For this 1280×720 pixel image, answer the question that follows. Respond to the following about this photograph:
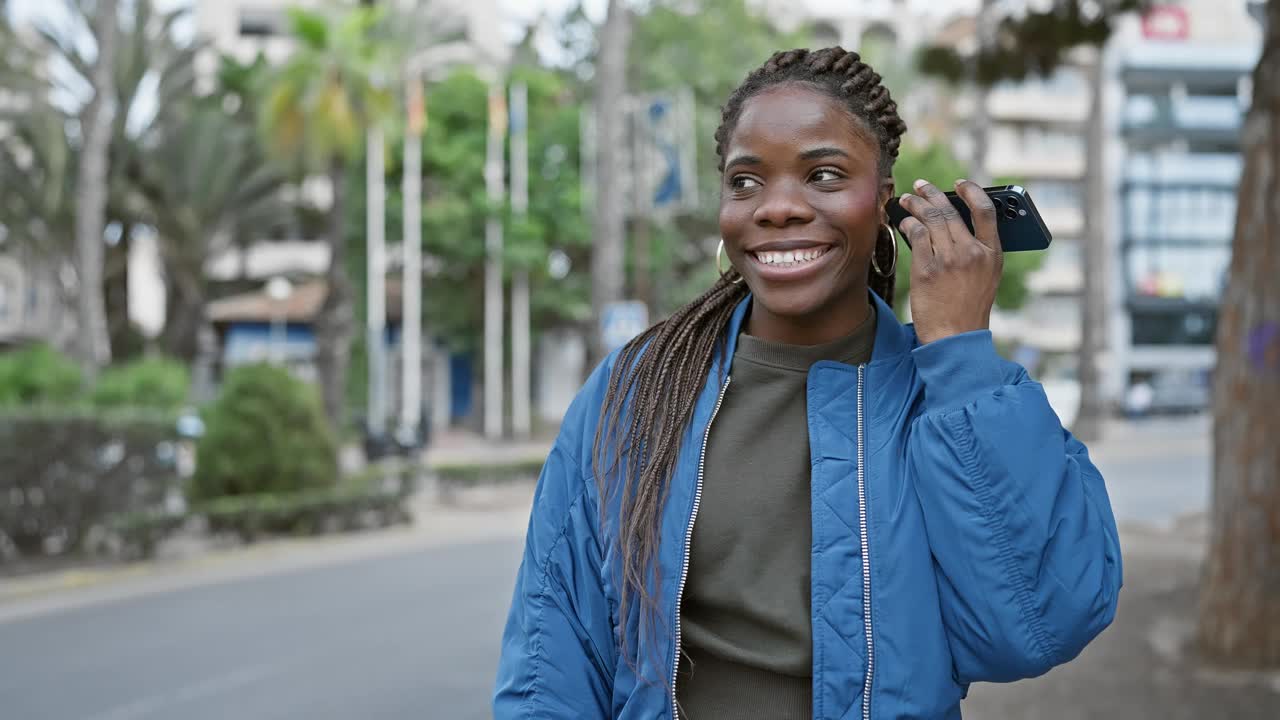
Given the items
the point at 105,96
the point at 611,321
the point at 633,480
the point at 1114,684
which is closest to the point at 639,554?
the point at 633,480

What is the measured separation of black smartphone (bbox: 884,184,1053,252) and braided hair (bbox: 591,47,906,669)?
178 millimetres

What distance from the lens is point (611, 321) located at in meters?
16.9

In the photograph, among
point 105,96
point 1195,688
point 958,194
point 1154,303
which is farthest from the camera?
point 1154,303

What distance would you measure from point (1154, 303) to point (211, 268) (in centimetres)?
3944

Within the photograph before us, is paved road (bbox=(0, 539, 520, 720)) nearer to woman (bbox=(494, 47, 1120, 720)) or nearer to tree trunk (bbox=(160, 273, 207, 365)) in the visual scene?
woman (bbox=(494, 47, 1120, 720))

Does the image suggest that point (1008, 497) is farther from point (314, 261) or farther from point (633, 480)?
point (314, 261)

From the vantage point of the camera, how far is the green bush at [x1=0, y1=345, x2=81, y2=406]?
64.4ft

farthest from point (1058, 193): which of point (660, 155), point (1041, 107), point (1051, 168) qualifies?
point (660, 155)

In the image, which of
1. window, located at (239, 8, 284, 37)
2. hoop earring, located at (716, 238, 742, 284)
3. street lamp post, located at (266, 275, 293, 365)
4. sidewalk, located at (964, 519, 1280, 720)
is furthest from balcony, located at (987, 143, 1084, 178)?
hoop earring, located at (716, 238, 742, 284)

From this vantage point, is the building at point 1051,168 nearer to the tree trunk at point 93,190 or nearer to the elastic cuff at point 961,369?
the tree trunk at point 93,190

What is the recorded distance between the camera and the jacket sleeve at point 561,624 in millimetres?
1997

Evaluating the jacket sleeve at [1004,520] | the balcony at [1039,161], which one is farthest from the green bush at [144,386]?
the balcony at [1039,161]

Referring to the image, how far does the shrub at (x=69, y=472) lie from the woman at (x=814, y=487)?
11.2 m

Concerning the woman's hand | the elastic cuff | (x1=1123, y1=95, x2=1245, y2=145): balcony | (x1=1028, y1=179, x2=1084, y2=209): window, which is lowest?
the elastic cuff
